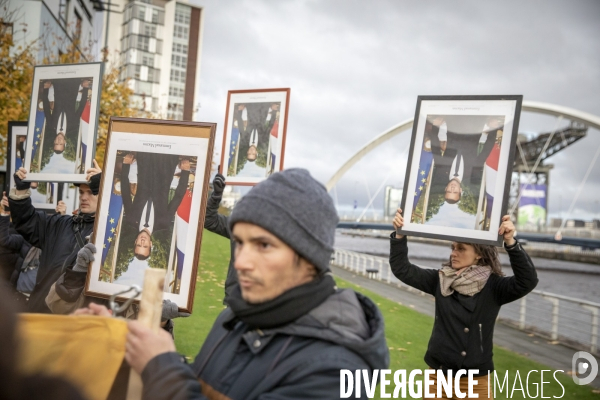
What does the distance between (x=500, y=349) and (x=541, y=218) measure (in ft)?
319

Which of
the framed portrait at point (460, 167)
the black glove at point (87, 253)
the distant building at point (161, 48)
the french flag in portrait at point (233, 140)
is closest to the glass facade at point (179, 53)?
the distant building at point (161, 48)

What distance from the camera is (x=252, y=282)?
1.85 meters

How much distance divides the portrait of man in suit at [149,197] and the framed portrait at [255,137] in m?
2.48

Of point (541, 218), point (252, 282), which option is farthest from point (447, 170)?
point (541, 218)

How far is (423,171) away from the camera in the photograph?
166 inches

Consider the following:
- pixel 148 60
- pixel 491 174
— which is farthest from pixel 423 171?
pixel 148 60

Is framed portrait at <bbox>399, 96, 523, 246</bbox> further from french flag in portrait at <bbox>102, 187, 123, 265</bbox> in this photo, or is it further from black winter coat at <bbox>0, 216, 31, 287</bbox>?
black winter coat at <bbox>0, 216, 31, 287</bbox>

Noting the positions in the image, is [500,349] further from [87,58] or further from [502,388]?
[87,58]

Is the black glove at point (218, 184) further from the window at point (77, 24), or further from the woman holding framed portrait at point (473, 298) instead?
the window at point (77, 24)

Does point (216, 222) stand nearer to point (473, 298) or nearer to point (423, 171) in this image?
point (423, 171)

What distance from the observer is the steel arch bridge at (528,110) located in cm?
3622

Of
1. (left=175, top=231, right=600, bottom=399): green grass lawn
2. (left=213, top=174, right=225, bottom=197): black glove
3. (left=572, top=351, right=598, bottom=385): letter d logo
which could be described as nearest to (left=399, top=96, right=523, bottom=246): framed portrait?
(left=213, top=174, right=225, bottom=197): black glove

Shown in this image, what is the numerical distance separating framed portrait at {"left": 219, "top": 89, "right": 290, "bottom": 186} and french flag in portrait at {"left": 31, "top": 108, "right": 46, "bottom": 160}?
176 cm

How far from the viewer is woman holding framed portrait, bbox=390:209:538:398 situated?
410 cm
